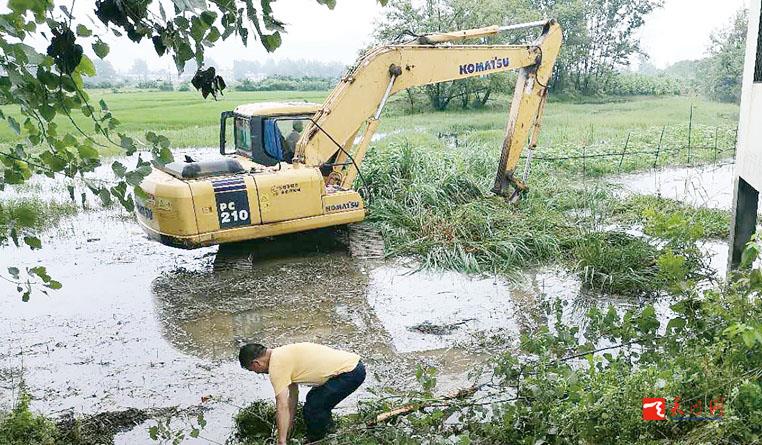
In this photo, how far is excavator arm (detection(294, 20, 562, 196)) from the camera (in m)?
8.91

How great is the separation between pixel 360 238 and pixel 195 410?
4.48 m

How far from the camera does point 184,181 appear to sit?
808 cm

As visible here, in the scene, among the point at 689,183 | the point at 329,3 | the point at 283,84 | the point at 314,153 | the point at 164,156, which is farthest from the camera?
the point at 283,84

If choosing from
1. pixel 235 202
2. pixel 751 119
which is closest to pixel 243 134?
pixel 235 202

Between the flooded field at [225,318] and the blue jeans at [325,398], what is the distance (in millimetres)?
720

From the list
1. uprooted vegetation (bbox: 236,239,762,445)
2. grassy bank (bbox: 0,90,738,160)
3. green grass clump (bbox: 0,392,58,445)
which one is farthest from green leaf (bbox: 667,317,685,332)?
grassy bank (bbox: 0,90,738,160)

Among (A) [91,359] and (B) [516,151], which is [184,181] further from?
(B) [516,151]

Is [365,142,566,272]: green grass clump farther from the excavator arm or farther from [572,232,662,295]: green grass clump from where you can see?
the excavator arm

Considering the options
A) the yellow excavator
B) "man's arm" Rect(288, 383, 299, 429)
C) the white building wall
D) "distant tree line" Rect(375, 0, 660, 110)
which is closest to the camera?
"man's arm" Rect(288, 383, 299, 429)

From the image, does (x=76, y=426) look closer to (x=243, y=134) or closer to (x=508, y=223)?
(x=243, y=134)

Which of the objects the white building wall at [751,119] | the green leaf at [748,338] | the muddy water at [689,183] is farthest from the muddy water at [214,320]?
the muddy water at [689,183]

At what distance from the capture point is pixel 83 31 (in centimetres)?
224

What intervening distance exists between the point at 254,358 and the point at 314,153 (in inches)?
193

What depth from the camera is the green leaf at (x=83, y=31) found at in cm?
224
